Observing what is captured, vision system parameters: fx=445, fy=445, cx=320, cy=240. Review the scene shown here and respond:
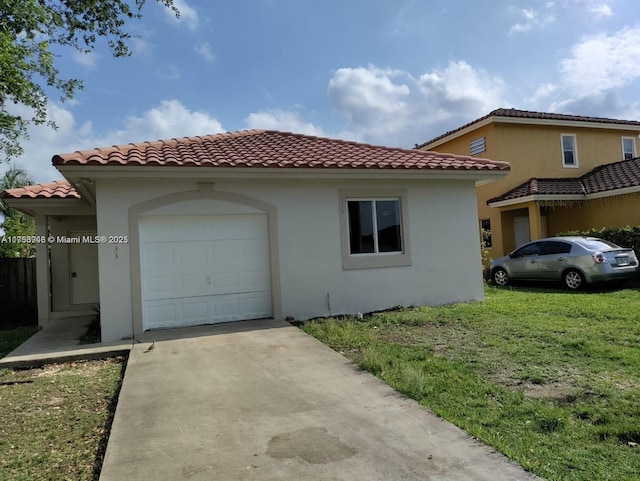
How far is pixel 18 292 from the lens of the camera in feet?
40.4

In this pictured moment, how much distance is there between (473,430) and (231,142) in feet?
29.0

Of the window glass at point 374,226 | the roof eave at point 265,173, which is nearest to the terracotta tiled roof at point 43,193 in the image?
the roof eave at point 265,173

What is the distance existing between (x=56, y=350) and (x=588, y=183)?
20027 mm

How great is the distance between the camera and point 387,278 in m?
10.1

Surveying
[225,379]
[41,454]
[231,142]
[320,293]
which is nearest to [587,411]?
[225,379]

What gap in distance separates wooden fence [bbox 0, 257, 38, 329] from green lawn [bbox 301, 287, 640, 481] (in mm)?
8492

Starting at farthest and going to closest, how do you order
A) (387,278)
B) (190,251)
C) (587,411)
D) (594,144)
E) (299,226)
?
(594,144)
(387,278)
(299,226)
(190,251)
(587,411)

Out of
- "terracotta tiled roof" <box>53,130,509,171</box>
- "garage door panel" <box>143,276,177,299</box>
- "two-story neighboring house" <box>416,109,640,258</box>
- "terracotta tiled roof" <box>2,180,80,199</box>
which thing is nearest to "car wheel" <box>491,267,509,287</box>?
"two-story neighboring house" <box>416,109,640,258</box>

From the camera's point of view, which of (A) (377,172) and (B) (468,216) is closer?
(A) (377,172)

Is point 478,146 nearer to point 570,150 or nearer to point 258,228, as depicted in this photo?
point 570,150

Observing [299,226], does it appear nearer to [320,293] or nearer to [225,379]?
[320,293]

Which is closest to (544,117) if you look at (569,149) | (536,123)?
(536,123)

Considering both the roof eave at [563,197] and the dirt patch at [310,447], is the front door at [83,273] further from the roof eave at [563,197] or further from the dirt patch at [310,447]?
the roof eave at [563,197]

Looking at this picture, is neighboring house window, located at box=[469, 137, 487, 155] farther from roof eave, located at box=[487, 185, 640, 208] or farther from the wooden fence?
the wooden fence
